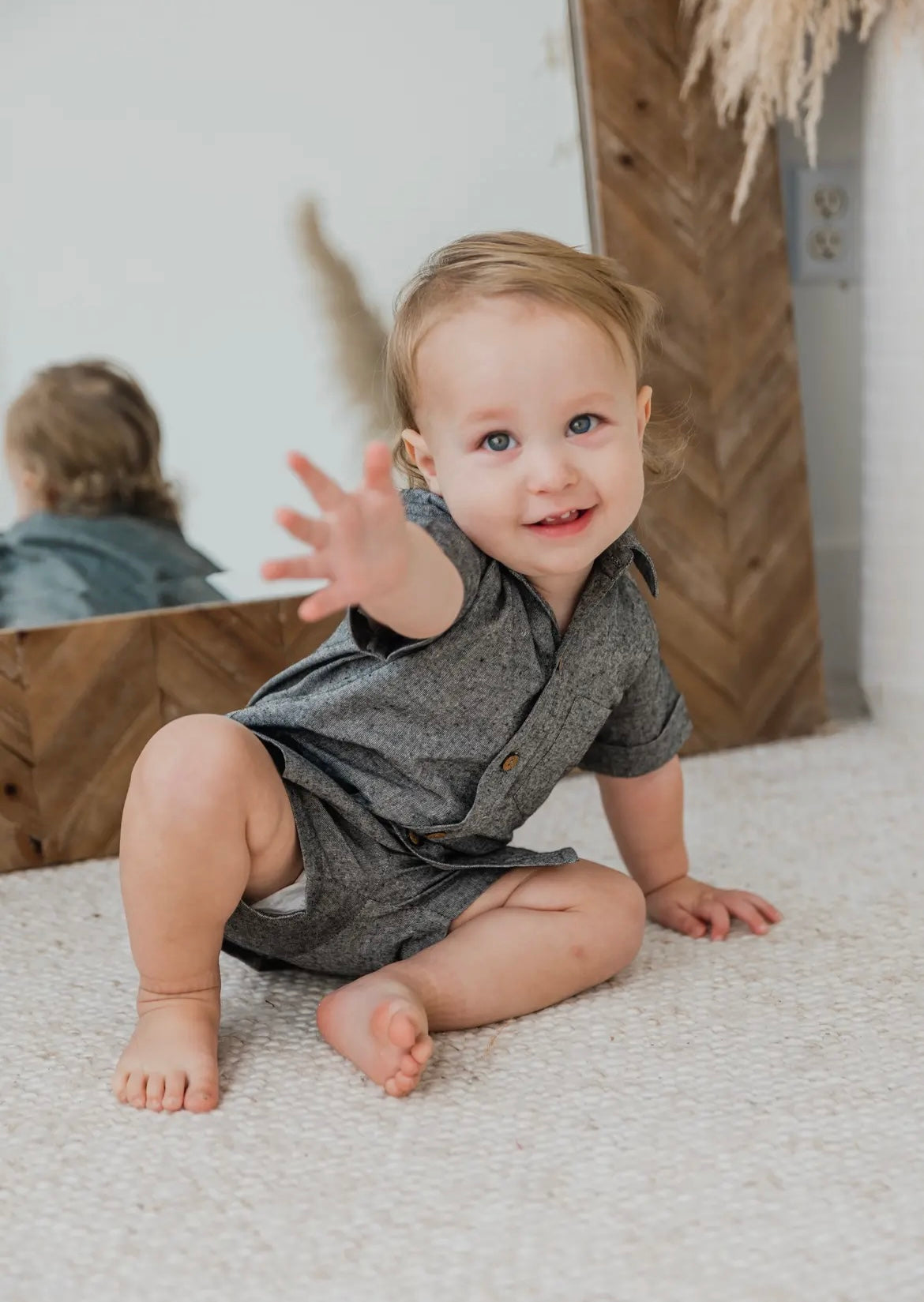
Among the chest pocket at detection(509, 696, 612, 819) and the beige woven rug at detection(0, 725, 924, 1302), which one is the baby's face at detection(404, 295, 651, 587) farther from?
the beige woven rug at detection(0, 725, 924, 1302)

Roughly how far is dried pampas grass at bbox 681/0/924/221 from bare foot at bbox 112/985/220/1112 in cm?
96

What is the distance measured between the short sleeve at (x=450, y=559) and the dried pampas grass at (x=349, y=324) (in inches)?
20.8

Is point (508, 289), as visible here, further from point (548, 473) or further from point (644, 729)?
point (644, 729)

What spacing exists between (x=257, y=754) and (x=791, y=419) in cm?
85

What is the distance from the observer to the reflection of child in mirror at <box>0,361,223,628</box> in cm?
127

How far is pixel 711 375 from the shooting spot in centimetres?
141

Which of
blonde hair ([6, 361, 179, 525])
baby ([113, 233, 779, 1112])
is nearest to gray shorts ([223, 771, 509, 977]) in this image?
baby ([113, 233, 779, 1112])

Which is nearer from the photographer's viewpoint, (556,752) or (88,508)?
(556,752)

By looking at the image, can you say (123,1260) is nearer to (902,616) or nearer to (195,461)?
(195,461)

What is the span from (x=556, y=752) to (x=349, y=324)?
2.05 feet

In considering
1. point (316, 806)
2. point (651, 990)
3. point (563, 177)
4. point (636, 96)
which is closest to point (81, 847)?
point (316, 806)

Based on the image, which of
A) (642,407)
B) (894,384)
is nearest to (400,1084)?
(642,407)

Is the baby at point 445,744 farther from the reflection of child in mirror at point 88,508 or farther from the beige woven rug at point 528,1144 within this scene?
the reflection of child in mirror at point 88,508

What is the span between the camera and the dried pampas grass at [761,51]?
1.26 metres
